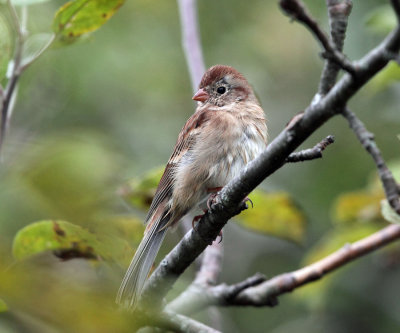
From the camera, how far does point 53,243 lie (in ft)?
8.00

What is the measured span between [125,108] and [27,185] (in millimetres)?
4812

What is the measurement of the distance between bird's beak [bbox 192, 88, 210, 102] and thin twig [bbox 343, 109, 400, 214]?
246 cm

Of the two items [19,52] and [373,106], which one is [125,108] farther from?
[19,52]

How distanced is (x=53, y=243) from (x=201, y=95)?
181 centimetres

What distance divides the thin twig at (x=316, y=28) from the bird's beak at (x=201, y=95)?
2.52 metres

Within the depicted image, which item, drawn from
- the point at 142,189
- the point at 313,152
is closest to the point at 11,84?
the point at 142,189

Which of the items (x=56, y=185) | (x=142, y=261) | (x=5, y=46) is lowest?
(x=56, y=185)

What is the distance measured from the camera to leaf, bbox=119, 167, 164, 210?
299 centimetres

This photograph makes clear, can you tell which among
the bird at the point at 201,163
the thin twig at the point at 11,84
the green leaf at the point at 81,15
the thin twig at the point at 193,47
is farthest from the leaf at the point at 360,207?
the thin twig at the point at 11,84

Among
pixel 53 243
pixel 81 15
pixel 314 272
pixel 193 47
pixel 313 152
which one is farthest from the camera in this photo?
pixel 193 47

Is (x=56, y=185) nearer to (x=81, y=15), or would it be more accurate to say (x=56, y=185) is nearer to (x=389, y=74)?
(x=81, y=15)

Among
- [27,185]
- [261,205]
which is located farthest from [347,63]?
[261,205]

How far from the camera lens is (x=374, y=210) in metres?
3.48

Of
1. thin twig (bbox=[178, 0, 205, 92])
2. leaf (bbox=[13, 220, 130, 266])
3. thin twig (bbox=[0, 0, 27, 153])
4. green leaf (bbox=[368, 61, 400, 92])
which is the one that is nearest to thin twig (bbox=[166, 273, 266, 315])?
leaf (bbox=[13, 220, 130, 266])
